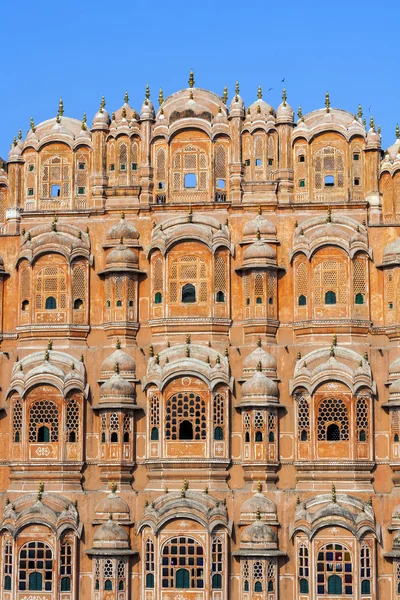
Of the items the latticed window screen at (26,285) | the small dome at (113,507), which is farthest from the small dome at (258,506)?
the latticed window screen at (26,285)

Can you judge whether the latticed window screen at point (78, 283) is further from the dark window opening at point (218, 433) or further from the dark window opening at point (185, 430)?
the dark window opening at point (218, 433)

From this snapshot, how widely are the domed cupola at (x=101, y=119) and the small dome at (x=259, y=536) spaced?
15.7m

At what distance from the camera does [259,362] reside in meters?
46.7

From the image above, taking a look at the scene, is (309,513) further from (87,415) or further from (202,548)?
(87,415)

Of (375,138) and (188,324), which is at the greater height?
(375,138)

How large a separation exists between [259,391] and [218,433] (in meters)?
2.08

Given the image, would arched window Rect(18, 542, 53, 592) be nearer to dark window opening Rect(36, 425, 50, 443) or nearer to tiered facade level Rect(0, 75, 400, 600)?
tiered facade level Rect(0, 75, 400, 600)

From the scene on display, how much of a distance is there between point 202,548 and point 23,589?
6337mm

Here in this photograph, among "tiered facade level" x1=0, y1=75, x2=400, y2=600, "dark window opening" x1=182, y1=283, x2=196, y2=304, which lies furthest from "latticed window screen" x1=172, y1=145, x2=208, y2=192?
"dark window opening" x1=182, y1=283, x2=196, y2=304

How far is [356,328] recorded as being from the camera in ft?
154

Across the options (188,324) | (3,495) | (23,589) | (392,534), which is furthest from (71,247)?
(392,534)

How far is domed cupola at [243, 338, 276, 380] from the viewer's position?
4678 centimetres

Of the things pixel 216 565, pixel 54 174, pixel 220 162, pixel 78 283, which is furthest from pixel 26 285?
pixel 216 565

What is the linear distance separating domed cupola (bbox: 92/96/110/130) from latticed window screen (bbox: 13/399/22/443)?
418 inches
